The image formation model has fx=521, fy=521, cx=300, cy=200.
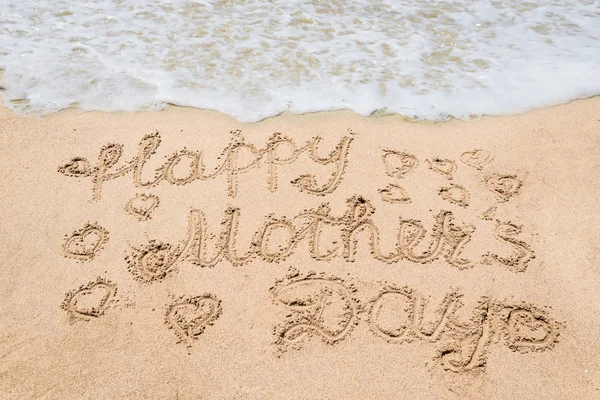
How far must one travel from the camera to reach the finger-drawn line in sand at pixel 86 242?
3.09m

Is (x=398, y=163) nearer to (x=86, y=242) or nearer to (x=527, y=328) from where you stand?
(x=527, y=328)

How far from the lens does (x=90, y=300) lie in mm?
2877

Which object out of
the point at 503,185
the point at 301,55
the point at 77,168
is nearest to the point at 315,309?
the point at 503,185

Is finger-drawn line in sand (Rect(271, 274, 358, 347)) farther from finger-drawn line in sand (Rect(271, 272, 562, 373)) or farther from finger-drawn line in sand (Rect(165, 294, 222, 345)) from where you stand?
finger-drawn line in sand (Rect(165, 294, 222, 345))

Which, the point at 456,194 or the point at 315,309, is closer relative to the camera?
the point at 315,309

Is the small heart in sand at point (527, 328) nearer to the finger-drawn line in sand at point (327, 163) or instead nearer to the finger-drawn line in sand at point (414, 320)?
the finger-drawn line in sand at point (414, 320)

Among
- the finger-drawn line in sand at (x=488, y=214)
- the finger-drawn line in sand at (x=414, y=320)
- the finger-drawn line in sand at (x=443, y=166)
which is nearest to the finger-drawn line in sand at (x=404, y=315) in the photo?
the finger-drawn line in sand at (x=414, y=320)

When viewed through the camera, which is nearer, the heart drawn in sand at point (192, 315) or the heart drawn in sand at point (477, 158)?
the heart drawn in sand at point (192, 315)

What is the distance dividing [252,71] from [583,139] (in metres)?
2.64

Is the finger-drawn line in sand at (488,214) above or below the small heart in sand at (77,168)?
below

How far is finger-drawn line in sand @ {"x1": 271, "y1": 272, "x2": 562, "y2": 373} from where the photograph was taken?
268 centimetres

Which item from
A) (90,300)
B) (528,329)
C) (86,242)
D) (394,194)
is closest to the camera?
(528,329)

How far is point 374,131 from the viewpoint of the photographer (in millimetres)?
3836

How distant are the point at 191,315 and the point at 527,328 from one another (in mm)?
1781
